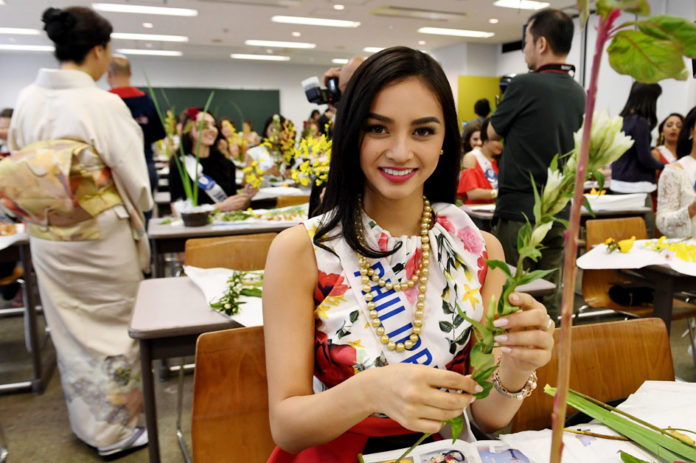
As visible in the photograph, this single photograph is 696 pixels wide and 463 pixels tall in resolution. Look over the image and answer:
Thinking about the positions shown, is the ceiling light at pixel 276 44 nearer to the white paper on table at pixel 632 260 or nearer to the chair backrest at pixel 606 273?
the chair backrest at pixel 606 273

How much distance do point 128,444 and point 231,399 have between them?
119 cm

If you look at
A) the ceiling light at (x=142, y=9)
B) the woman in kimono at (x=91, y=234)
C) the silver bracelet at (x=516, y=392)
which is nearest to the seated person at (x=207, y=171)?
the woman in kimono at (x=91, y=234)

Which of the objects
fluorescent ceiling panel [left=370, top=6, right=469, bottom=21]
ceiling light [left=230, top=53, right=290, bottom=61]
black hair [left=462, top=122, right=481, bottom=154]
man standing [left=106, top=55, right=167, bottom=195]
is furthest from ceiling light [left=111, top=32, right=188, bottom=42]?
black hair [left=462, top=122, right=481, bottom=154]

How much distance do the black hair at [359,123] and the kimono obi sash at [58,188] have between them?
1260mm

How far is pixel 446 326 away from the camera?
1.03m

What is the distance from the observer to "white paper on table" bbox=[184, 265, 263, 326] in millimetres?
1568

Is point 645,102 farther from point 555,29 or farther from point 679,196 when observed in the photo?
point 555,29

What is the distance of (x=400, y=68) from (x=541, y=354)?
1.96 feet

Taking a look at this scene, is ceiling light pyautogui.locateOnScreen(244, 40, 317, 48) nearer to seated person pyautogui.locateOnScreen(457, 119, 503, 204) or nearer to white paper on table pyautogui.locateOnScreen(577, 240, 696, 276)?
seated person pyautogui.locateOnScreen(457, 119, 503, 204)

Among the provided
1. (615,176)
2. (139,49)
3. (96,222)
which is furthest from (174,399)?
(139,49)

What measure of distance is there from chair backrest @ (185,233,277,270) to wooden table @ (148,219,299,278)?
0.72 meters

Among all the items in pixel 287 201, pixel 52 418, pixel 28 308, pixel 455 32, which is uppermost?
pixel 455 32

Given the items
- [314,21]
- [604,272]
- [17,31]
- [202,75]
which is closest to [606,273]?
[604,272]

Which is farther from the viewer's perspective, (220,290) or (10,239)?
(10,239)
